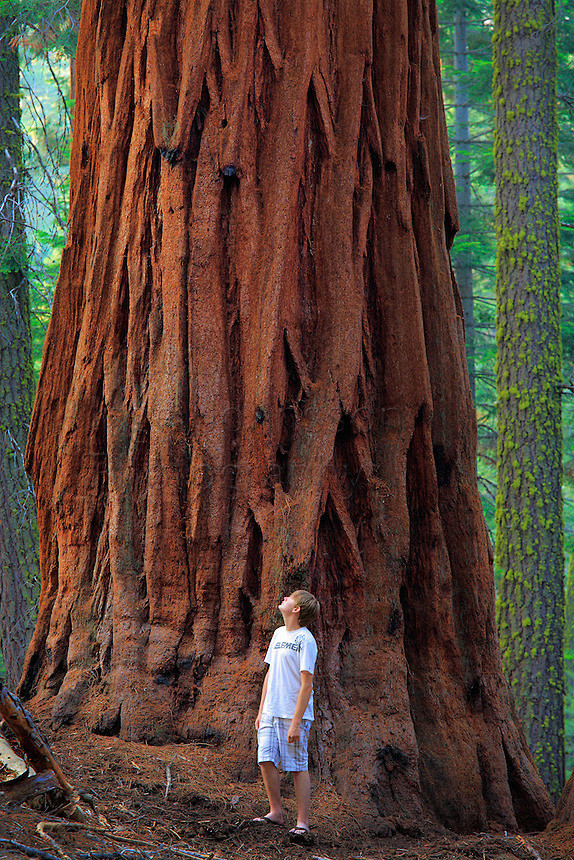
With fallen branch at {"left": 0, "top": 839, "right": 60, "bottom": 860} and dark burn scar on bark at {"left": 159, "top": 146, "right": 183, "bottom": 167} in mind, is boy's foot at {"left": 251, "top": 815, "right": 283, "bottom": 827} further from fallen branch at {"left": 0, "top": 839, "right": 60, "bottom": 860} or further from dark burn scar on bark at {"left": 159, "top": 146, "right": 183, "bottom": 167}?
dark burn scar on bark at {"left": 159, "top": 146, "right": 183, "bottom": 167}

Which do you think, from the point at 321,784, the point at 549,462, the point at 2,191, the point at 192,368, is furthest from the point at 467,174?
the point at 321,784

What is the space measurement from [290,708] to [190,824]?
632mm

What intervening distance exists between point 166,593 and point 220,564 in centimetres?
33

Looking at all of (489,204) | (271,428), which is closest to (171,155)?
(271,428)

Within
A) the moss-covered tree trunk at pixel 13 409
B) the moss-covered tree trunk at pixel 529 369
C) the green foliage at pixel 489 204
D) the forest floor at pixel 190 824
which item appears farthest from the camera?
the green foliage at pixel 489 204

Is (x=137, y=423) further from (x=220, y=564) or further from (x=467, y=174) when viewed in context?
(x=467, y=174)

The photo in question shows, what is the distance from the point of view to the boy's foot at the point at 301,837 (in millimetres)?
3137

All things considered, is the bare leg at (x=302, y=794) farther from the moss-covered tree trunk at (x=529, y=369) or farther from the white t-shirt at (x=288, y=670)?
the moss-covered tree trunk at (x=529, y=369)

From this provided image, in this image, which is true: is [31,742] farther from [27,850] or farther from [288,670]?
[288,670]

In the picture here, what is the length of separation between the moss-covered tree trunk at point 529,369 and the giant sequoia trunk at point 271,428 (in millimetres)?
4465

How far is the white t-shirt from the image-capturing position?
11.2ft

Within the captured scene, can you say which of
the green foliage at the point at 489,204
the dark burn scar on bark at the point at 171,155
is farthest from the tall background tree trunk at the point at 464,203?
the dark burn scar on bark at the point at 171,155

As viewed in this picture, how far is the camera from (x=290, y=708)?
341 cm

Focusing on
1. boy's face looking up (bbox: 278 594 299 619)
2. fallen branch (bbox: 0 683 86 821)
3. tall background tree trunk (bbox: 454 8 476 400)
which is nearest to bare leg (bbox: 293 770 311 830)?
boy's face looking up (bbox: 278 594 299 619)
